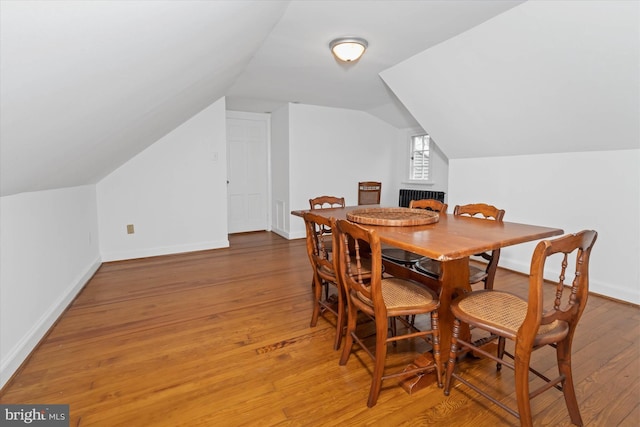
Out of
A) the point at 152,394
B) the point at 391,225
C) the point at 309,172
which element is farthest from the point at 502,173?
the point at 152,394

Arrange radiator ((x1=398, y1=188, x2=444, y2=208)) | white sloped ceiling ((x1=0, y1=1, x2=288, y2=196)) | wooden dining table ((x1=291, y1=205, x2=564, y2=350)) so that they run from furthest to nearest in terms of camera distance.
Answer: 1. radiator ((x1=398, y1=188, x2=444, y2=208))
2. wooden dining table ((x1=291, y1=205, x2=564, y2=350))
3. white sloped ceiling ((x1=0, y1=1, x2=288, y2=196))

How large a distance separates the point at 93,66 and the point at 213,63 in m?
1.30

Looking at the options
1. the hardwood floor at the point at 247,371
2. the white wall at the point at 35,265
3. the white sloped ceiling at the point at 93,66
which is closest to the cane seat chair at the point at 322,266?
the hardwood floor at the point at 247,371

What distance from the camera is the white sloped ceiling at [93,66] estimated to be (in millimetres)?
792

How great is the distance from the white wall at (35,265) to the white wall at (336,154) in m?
2.85

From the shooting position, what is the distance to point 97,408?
146cm

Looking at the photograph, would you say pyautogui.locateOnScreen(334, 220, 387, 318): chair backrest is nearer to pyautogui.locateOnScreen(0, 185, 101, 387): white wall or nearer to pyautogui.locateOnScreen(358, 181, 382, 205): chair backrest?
pyautogui.locateOnScreen(0, 185, 101, 387): white wall

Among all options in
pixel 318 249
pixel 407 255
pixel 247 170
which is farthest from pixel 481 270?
pixel 247 170

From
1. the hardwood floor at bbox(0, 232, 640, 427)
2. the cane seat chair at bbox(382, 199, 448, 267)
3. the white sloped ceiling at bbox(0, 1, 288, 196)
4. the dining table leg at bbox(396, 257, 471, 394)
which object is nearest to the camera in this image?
the white sloped ceiling at bbox(0, 1, 288, 196)

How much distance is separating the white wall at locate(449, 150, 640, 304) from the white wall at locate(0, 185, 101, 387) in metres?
4.10

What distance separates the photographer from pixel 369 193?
16.6 feet

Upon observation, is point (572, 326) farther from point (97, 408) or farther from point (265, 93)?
point (265, 93)

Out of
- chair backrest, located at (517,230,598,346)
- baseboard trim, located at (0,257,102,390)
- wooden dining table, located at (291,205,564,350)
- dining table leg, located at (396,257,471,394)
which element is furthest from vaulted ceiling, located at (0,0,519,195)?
dining table leg, located at (396,257,471,394)

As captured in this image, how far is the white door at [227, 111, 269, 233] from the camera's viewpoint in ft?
17.6
